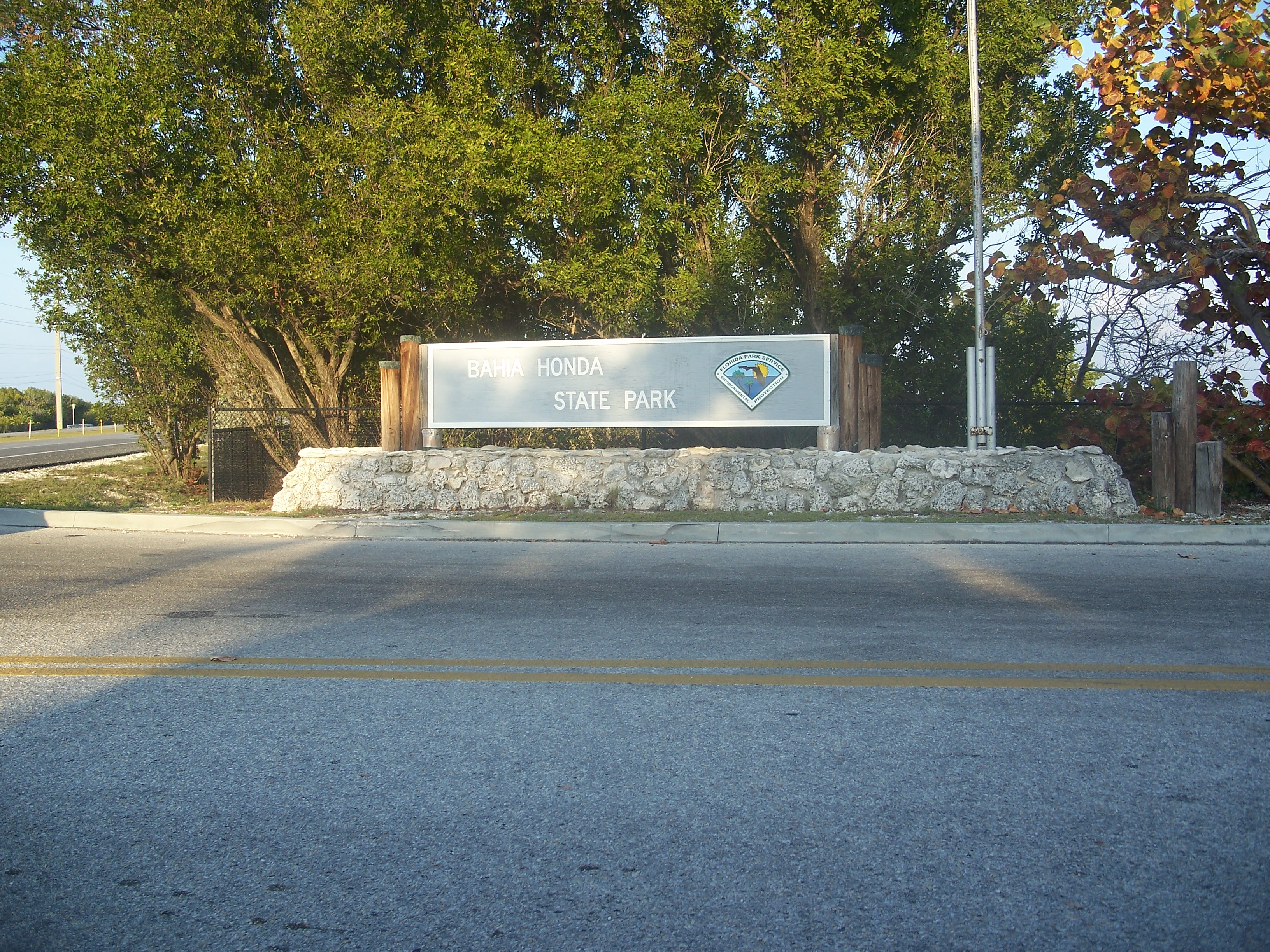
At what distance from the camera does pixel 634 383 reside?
44.4ft

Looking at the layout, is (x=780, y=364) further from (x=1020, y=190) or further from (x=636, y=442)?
(x=1020, y=190)

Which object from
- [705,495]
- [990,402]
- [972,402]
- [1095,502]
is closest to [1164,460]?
[1095,502]

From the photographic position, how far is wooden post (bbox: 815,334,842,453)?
13.1 m

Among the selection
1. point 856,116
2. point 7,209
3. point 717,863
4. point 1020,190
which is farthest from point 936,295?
point 717,863

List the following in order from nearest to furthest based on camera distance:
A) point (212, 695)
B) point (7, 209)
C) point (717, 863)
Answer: point (717, 863) < point (212, 695) < point (7, 209)

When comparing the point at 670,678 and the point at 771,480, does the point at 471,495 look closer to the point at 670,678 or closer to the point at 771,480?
the point at 771,480

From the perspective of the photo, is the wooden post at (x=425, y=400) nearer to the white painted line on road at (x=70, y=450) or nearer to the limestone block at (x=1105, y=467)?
the limestone block at (x=1105, y=467)

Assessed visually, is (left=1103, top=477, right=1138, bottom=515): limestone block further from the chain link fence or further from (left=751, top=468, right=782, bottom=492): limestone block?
the chain link fence

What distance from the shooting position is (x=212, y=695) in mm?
5102

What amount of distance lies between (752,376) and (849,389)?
1260 millimetres

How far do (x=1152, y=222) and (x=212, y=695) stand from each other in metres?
12.5

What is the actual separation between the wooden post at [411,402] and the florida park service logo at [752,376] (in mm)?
4162

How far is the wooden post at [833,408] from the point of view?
43.0 feet

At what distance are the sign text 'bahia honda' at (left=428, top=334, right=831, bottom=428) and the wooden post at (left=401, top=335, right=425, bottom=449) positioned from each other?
6.6 inches
